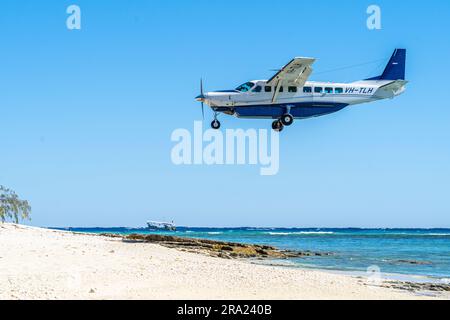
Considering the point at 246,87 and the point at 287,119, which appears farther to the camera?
the point at 246,87

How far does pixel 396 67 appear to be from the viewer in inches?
1371

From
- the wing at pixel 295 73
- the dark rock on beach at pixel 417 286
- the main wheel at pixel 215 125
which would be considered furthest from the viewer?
the main wheel at pixel 215 125

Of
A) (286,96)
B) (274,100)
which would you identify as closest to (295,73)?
(286,96)

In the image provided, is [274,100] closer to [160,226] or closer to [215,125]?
[215,125]

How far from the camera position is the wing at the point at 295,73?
28.4 m

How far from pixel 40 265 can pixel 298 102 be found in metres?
16.0

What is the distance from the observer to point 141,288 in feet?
55.1

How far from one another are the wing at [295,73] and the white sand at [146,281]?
9.89m

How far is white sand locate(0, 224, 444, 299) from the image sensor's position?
51.5 ft

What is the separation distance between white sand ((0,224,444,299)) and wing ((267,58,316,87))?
32.4 ft

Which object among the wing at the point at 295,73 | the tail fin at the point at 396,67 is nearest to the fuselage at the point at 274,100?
the wing at the point at 295,73

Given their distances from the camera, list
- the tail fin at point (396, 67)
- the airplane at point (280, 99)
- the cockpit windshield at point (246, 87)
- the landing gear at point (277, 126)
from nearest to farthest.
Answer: the airplane at point (280, 99), the cockpit windshield at point (246, 87), the landing gear at point (277, 126), the tail fin at point (396, 67)

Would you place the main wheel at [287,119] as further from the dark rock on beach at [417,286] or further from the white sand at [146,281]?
the dark rock on beach at [417,286]

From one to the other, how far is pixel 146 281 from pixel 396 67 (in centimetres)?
2218
